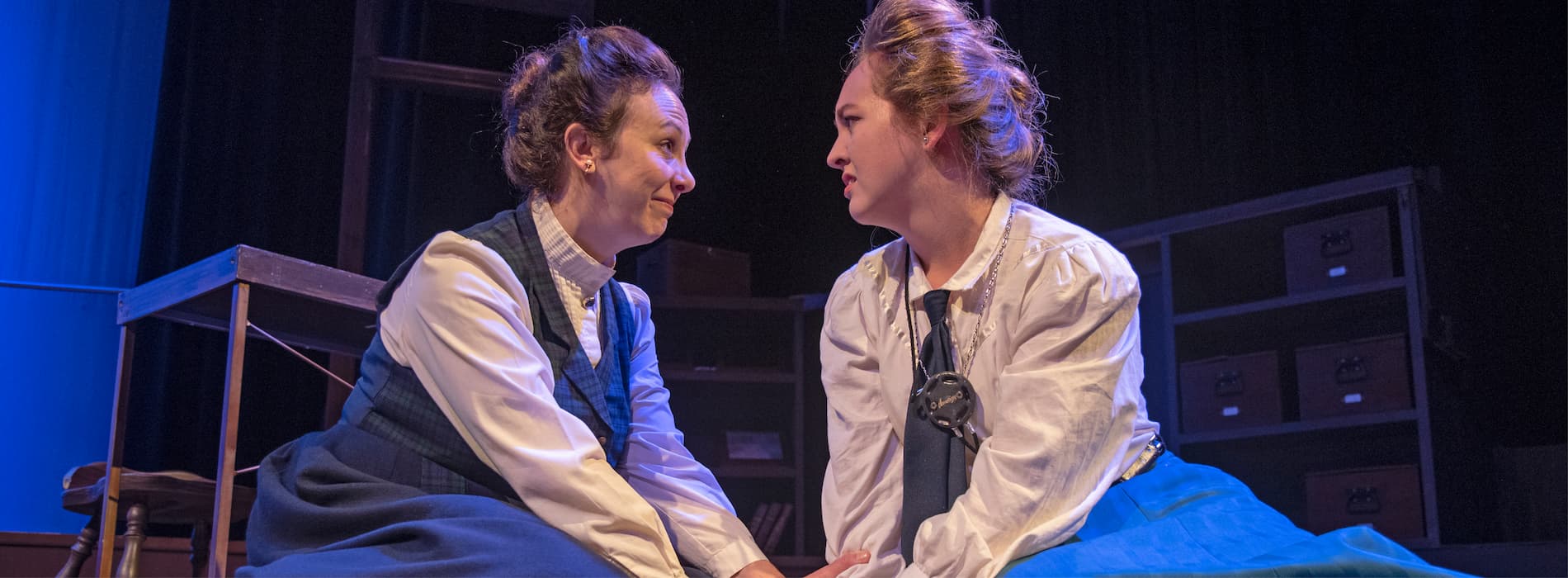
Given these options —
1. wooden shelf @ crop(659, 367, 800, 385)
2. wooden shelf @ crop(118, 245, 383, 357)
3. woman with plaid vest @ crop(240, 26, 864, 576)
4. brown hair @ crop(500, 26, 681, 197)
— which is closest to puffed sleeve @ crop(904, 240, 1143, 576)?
woman with plaid vest @ crop(240, 26, 864, 576)

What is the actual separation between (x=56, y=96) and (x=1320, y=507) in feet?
13.5

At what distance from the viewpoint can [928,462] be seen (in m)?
1.62

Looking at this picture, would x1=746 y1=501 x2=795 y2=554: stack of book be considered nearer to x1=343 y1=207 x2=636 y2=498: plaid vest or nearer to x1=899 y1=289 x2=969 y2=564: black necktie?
x1=343 y1=207 x2=636 y2=498: plaid vest

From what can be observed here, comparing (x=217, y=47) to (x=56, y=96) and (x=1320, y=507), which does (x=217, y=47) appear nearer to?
(x=56, y=96)

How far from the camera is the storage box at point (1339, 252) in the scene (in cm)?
345

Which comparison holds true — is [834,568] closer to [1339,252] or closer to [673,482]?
[673,482]

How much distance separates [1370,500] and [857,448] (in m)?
2.25

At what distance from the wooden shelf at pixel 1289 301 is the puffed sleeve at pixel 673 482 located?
7.43 feet

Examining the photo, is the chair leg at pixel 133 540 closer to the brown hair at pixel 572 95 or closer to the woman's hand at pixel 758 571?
the brown hair at pixel 572 95

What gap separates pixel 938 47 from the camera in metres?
1.85

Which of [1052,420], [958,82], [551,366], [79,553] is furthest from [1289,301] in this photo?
[79,553]

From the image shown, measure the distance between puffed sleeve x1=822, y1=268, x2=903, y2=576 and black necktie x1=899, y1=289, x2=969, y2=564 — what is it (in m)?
0.04

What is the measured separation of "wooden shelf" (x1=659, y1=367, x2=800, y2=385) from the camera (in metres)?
4.17

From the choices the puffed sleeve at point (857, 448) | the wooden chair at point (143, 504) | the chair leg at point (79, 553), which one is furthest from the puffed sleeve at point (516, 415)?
the chair leg at point (79, 553)
